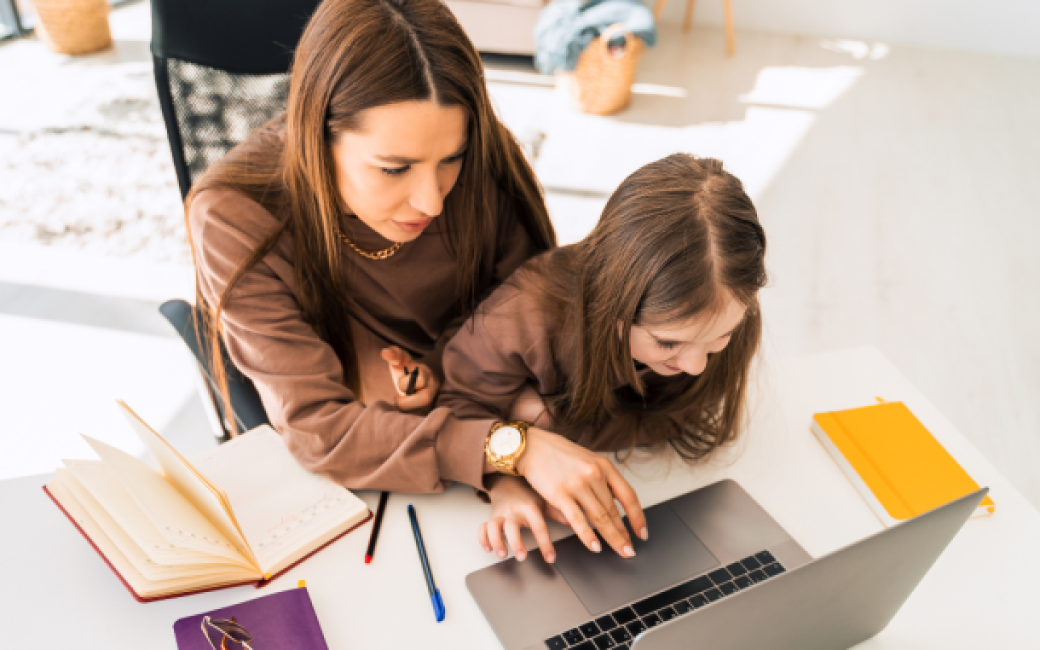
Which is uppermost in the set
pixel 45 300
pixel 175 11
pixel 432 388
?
pixel 175 11

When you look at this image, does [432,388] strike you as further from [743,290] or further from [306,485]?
[743,290]

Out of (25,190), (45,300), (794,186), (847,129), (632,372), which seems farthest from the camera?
(847,129)

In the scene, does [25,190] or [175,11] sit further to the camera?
[25,190]

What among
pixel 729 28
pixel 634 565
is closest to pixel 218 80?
pixel 634 565

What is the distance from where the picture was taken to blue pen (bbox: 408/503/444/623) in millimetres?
766

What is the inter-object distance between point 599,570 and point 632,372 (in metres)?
0.26

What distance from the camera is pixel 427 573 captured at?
2.64 ft

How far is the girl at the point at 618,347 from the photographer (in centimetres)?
86

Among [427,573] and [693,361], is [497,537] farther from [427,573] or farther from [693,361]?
[693,361]

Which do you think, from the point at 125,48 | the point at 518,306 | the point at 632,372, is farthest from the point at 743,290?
the point at 125,48

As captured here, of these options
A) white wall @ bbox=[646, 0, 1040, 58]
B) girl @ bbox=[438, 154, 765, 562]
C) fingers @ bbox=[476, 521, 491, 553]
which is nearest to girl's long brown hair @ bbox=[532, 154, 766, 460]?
girl @ bbox=[438, 154, 765, 562]

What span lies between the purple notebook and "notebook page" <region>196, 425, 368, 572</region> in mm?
45

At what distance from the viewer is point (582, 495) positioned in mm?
840

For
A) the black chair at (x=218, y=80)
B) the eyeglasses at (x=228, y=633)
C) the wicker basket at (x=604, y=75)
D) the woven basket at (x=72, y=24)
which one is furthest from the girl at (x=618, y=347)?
the woven basket at (x=72, y=24)
